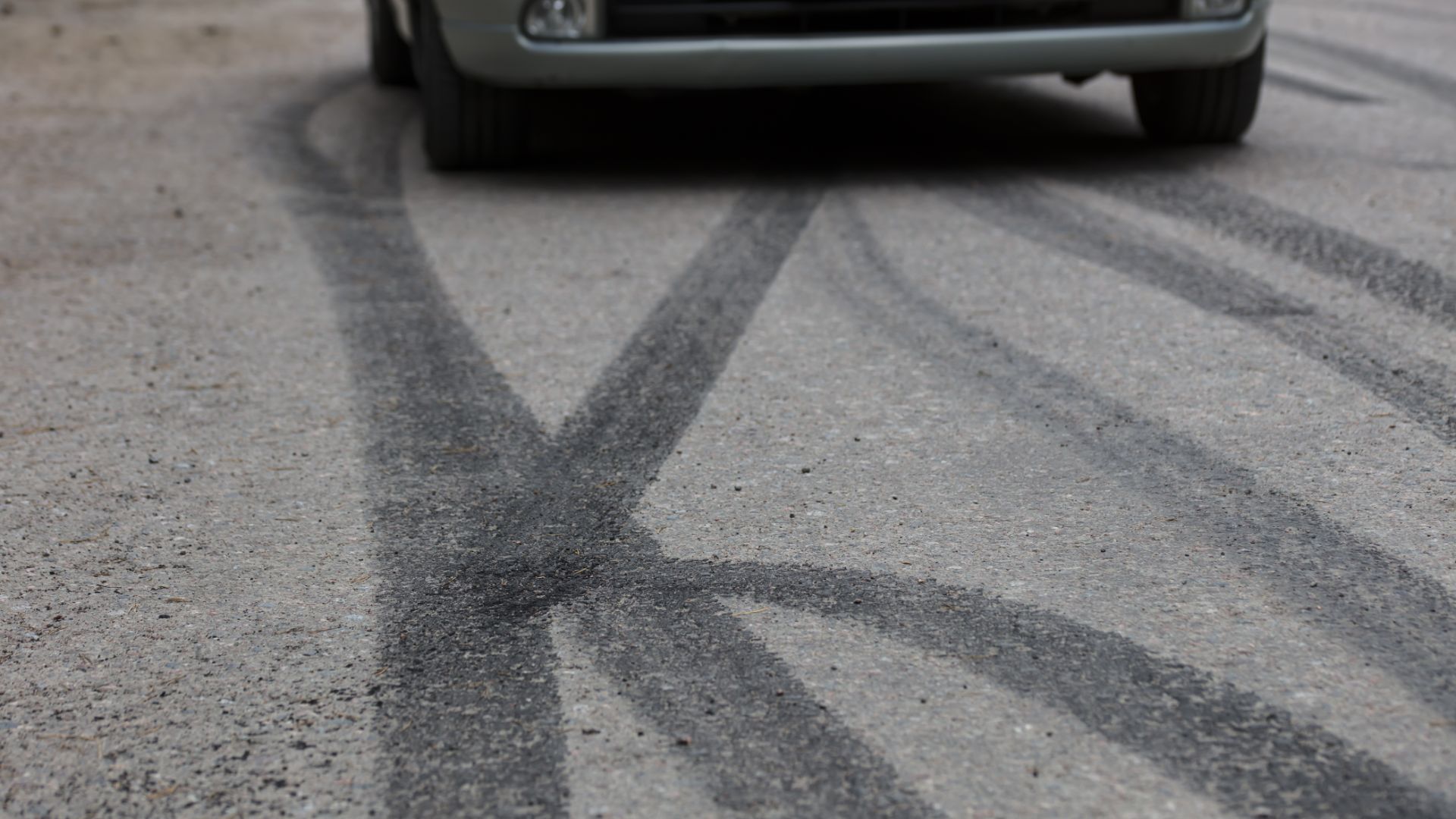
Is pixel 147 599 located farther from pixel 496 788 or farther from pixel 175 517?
pixel 496 788

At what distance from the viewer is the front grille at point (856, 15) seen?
525cm

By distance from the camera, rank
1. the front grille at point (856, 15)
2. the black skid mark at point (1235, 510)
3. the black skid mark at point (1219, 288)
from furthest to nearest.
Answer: the front grille at point (856, 15)
the black skid mark at point (1219, 288)
the black skid mark at point (1235, 510)

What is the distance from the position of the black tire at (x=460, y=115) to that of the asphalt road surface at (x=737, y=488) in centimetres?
11

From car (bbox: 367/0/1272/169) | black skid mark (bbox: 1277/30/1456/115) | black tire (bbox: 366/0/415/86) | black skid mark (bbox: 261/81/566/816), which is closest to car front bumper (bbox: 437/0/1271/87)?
car (bbox: 367/0/1272/169)

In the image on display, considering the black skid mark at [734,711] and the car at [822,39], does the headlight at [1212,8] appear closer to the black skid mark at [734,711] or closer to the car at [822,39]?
the car at [822,39]

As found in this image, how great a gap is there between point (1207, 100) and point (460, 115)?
2857 mm

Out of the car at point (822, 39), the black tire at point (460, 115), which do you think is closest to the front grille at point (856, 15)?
the car at point (822, 39)

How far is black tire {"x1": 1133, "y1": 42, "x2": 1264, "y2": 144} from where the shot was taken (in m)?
5.84

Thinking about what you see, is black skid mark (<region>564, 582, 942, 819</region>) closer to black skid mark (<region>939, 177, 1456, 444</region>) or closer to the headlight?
black skid mark (<region>939, 177, 1456, 444</region>)

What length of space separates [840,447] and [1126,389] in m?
0.74

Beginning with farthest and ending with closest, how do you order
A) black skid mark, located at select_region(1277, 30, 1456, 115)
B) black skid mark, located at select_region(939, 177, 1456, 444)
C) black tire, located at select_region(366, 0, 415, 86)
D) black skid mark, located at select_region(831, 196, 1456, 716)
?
black tire, located at select_region(366, 0, 415, 86) < black skid mark, located at select_region(1277, 30, 1456, 115) < black skid mark, located at select_region(939, 177, 1456, 444) < black skid mark, located at select_region(831, 196, 1456, 716)

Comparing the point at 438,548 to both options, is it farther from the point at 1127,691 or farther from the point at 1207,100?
the point at 1207,100

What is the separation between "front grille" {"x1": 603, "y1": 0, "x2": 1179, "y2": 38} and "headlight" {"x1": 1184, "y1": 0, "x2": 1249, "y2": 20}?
0.05 metres

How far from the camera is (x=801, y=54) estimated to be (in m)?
5.27
